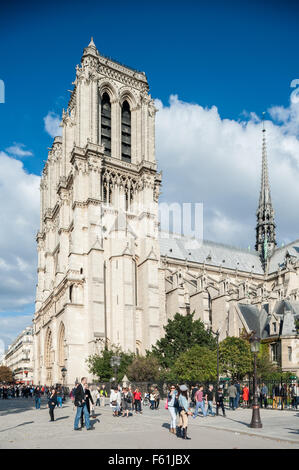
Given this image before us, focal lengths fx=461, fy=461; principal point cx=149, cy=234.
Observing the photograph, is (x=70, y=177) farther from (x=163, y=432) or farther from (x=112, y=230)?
(x=163, y=432)

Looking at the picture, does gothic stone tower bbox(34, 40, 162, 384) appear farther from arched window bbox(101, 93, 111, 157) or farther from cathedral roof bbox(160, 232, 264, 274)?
cathedral roof bbox(160, 232, 264, 274)

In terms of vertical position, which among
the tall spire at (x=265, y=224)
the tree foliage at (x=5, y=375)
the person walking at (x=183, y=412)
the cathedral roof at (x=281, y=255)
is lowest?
the tree foliage at (x=5, y=375)

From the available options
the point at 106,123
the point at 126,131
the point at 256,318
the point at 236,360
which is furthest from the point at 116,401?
the point at 126,131

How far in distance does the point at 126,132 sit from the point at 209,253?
73.5 ft

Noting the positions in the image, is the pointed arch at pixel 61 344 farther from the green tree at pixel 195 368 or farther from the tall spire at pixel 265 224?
the tall spire at pixel 265 224

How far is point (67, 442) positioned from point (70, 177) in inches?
1831

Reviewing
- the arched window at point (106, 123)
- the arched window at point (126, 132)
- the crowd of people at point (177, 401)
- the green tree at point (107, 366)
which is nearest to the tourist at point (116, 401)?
the crowd of people at point (177, 401)

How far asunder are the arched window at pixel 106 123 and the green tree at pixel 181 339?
2464 cm

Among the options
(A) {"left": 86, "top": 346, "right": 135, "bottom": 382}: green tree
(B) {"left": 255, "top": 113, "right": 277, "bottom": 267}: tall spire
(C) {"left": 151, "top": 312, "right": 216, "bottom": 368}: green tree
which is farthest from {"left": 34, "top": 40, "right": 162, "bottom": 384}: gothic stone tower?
(B) {"left": 255, "top": 113, "right": 277, "bottom": 267}: tall spire

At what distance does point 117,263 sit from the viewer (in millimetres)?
50312

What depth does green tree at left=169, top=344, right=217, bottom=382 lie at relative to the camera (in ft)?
116

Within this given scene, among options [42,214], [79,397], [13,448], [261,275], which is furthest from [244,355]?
[42,214]

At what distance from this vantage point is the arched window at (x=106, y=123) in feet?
191

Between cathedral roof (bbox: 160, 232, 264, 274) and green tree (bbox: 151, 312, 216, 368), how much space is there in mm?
A: 21052
